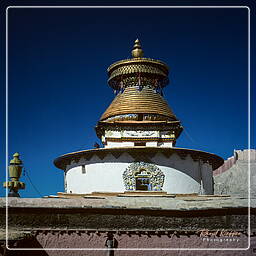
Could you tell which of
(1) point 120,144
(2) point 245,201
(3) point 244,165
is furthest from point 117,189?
(3) point 244,165

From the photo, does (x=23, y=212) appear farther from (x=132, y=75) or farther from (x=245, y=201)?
(x=132, y=75)

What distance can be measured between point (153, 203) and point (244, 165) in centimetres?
3461

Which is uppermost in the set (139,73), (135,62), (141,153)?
(135,62)

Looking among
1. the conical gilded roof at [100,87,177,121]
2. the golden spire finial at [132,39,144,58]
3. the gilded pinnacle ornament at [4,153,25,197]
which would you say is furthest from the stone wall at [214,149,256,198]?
the gilded pinnacle ornament at [4,153,25,197]

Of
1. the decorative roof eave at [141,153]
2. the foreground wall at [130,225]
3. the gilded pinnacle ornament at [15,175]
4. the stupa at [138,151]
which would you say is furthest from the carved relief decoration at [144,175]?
the foreground wall at [130,225]

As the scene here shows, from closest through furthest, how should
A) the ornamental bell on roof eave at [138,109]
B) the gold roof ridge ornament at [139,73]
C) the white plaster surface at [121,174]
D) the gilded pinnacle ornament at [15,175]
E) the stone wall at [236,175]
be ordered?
the gilded pinnacle ornament at [15,175], the white plaster surface at [121,174], the ornamental bell on roof eave at [138,109], the gold roof ridge ornament at [139,73], the stone wall at [236,175]

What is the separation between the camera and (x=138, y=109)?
18.3m

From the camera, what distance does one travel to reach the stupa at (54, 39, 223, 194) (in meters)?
15.1

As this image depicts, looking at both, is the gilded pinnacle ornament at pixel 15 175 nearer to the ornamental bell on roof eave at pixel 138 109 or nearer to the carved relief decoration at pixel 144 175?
the carved relief decoration at pixel 144 175

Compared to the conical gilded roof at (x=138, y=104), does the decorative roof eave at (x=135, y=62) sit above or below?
above

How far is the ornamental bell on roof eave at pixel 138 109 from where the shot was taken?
17.4 metres

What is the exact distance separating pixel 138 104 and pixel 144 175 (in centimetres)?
498

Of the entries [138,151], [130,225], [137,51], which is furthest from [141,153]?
[137,51]

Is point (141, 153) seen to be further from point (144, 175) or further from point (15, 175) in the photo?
point (15, 175)
